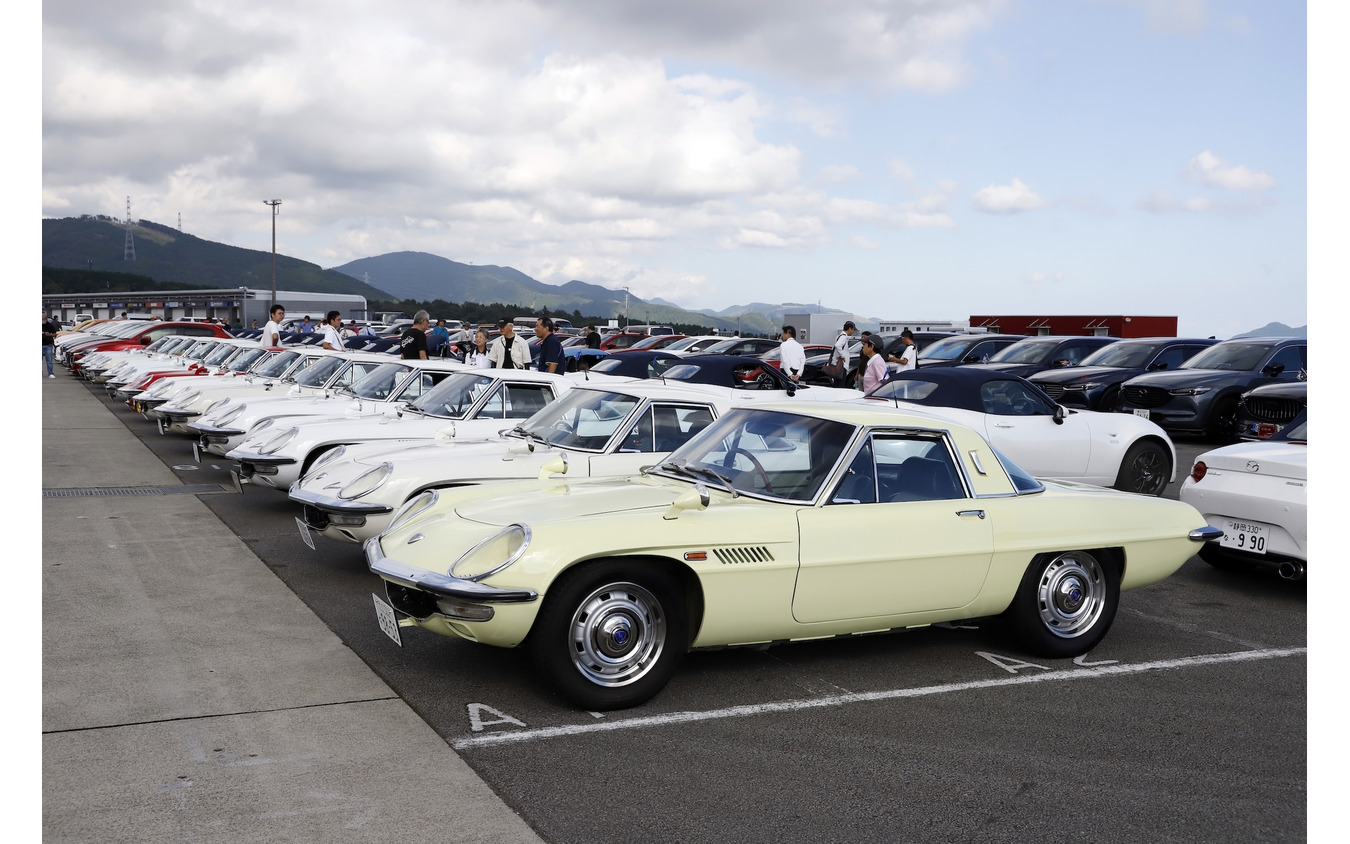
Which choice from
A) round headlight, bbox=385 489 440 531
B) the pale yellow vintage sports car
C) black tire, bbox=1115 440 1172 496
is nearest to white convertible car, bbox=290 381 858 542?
round headlight, bbox=385 489 440 531

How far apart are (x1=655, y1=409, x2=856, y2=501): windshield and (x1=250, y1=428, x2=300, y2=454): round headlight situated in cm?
474

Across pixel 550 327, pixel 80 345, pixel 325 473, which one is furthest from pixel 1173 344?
pixel 80 345

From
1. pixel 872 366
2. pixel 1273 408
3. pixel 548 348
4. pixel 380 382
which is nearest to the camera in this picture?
pixel 380 382

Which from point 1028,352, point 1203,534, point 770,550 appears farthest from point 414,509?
point 1028,352

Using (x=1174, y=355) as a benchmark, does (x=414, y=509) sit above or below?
below

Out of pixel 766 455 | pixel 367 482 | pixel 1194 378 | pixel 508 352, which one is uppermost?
pixel 508 352

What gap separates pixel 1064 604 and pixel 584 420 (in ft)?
11.8

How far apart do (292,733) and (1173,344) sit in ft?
62.4

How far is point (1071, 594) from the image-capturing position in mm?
5852

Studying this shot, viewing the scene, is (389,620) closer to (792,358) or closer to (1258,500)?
(1258,500)

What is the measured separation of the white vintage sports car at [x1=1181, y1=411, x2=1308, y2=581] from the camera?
6.80m

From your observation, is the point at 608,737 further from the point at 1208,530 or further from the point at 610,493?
the point at 1208,530

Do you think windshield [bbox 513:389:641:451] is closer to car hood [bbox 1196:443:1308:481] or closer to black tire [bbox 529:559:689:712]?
black tire [bbox 529:559:689:712]

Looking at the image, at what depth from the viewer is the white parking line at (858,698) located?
4473 millimetres
